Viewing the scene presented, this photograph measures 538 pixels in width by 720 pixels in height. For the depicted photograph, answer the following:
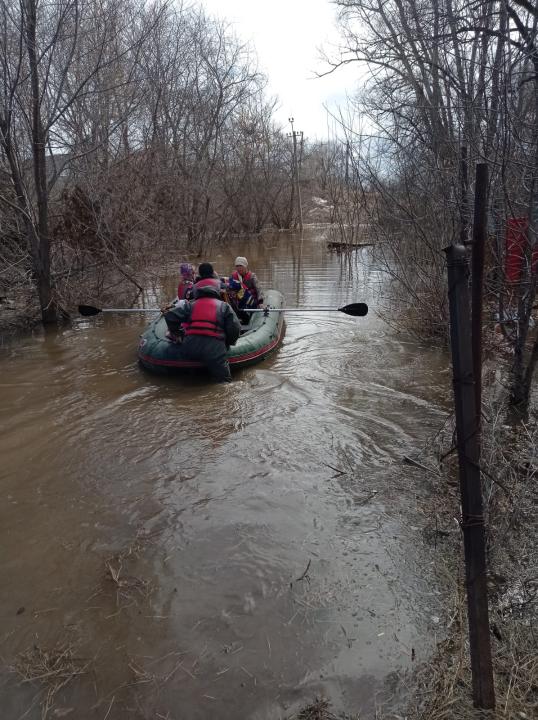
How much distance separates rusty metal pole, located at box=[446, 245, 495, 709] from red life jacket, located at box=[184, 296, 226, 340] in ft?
15.6

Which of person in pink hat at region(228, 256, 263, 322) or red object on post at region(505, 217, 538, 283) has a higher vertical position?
red object on post at region(505, 217, 538, 283)

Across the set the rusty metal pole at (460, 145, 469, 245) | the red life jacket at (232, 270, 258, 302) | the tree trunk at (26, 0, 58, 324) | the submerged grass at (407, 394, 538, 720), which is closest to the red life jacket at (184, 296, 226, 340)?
the red life jacket at (232, 270, 258, 302)

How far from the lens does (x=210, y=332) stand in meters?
6.63

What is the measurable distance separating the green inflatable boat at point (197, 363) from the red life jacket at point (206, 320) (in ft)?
1.32

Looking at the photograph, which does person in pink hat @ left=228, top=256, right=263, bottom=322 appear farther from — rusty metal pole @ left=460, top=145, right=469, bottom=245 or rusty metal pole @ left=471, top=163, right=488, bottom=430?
rusty metal pole @ left=471, top=163, right=488, bottom=430

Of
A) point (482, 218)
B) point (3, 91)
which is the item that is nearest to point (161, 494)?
point (482, 218)

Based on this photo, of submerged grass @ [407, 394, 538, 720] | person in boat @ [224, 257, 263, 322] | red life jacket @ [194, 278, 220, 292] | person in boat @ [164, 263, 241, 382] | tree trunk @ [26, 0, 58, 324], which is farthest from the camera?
person in boat @ [224, 257, 263, 322]

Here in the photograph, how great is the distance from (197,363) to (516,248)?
13.2 feet

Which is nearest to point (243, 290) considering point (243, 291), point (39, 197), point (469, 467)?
point (243, 291)

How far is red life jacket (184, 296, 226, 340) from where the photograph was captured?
21.8 ft

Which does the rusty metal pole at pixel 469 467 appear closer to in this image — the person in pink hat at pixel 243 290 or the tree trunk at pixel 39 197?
the person in pink hat at pixel 243 290

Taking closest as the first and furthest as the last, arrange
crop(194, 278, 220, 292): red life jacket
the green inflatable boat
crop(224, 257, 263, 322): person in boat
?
the green inflatable boat → crop(194, 278, 220, 292): red life jacket → crop(224, 257, 263, 322): person in boat

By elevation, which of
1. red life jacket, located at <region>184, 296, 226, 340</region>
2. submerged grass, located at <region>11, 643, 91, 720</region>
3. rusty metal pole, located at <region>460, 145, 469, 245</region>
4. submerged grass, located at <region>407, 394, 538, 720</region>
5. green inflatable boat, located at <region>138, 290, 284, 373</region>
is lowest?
submerged grass, located at <region>11, 643, 91, 720</region>

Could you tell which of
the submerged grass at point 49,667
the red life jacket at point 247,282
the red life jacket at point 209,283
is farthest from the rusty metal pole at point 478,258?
the red life jacket at point 247,282
